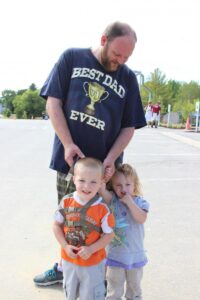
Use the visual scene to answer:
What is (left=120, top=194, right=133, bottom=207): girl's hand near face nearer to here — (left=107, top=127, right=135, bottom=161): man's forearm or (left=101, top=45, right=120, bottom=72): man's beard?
(left=107, top=127, right=135, bottom=161): man's forearm

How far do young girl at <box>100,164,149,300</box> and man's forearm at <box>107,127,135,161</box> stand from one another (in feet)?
0.34

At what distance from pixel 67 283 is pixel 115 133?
1.05 m

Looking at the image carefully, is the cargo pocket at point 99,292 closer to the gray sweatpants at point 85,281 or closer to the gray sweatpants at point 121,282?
the gray sweatpants at point 85,281

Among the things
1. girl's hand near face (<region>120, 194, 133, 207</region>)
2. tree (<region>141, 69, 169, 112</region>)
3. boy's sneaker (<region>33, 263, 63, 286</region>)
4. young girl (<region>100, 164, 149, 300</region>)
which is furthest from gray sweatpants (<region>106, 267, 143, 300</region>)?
tree (<region>141, 69, 169, 112</region>)

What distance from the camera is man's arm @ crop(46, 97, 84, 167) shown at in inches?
120

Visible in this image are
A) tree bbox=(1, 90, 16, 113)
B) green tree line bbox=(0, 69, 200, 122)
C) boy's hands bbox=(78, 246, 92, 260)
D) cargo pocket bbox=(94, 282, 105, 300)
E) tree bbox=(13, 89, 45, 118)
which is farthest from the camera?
tree bbox=(1, 90, 16, 113)

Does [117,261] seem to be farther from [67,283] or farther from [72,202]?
[72,202]

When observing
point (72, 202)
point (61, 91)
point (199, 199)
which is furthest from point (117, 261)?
point (199, 199)

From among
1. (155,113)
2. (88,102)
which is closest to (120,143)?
(88,102)

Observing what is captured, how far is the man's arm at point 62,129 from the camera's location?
3.04m

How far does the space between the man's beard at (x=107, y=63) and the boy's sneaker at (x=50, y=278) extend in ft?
5.56

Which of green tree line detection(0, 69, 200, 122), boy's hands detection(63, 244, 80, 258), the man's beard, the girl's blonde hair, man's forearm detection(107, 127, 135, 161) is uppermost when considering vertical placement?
green tree line detection(0, 69, 200, 122)

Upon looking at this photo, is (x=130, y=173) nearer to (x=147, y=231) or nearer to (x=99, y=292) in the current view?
(x=99, y=292)

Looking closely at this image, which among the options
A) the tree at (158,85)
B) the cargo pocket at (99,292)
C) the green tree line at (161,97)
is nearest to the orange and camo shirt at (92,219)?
the cargo pocket at (99,292)
